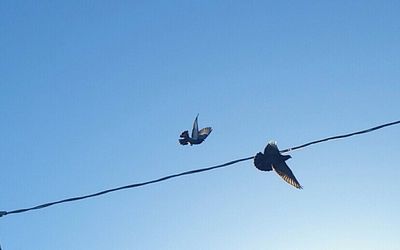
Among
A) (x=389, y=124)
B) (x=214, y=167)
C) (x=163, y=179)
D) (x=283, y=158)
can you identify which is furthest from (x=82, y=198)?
(x=389, y=124)

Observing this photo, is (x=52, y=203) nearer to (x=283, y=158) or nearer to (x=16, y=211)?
(x=16, y=211)

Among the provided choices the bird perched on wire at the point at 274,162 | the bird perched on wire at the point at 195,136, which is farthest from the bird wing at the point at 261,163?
the bird perched on wire at the point at 195,136

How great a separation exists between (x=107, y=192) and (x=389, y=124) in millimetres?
2489

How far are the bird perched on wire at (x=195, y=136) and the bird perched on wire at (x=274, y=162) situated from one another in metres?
0.74

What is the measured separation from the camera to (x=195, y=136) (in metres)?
7.54

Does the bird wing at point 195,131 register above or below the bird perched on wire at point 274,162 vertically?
above

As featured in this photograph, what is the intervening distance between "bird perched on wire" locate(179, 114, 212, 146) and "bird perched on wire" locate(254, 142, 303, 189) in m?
0.74

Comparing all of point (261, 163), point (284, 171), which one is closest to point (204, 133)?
point (261, 163)

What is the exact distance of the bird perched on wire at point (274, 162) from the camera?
275 inches

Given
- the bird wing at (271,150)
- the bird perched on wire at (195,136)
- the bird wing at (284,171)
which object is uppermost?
the bird perched on wire at (195,136)

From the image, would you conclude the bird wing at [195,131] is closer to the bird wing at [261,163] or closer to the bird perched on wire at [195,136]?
the bird perched on wire at [195,136]

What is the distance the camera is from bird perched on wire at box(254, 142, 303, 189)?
6992 mm

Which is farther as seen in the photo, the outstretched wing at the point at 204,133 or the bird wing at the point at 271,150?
the outstretched wing at the point at 204,133

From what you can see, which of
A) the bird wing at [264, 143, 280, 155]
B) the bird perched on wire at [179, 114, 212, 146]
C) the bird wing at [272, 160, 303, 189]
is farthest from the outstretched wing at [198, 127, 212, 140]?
the bird wing at [272, 160, 303, 189]
